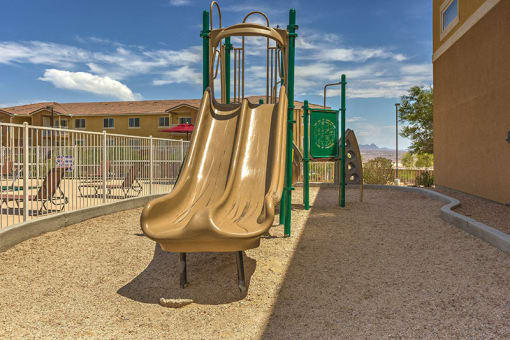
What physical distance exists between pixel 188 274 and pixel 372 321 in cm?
196

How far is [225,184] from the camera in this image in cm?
439

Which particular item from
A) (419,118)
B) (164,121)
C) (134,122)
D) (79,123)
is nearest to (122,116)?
(134,122)

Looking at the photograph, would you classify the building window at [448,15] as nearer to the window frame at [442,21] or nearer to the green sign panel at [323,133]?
the window frame at [442,21]

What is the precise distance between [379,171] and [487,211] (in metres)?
7.92

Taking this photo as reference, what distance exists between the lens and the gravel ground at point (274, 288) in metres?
2.73

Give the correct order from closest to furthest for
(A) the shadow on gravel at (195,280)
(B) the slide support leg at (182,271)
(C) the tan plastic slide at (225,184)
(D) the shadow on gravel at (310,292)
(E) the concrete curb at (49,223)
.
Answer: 1. (D) the shadow on gravel at (310,292)
2. (C) the tan plastic slide at (225,184)
3. (A) the shadow on gravel at (195,280)
4. (B) the slide support leg at (182,271)
5. (E) the concrete curb at (49,223)

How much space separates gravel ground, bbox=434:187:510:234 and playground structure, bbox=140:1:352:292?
11.2 ft

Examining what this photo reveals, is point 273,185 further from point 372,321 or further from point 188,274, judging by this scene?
point 372,321

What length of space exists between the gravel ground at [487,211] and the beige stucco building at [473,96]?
35cm

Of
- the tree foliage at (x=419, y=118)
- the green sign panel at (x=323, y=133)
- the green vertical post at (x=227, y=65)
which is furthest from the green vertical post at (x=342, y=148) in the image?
the tree foliage at (x=419, y=118)

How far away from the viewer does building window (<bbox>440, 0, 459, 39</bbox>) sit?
1092cm

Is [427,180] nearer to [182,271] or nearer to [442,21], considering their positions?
[442,21]

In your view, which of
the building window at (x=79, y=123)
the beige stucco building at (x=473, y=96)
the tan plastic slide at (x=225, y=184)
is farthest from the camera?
the building window at (x=79, y=123)

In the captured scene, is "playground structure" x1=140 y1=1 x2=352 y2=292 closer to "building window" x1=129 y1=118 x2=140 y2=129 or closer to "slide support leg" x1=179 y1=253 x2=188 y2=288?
"slide support leg" x1=179 y1=253 x2=188 y2=288
